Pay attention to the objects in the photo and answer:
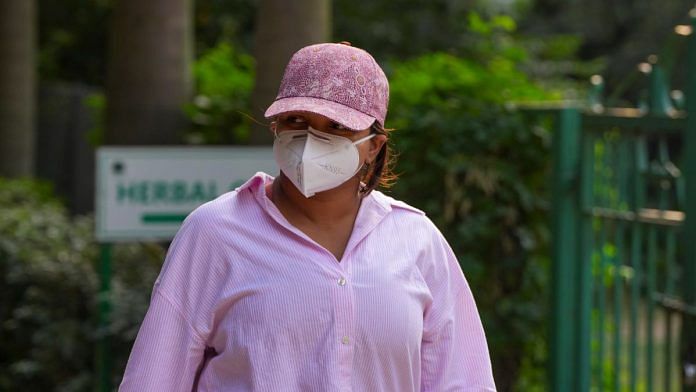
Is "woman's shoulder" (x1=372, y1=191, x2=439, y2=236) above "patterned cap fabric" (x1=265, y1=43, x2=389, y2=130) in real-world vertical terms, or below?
below

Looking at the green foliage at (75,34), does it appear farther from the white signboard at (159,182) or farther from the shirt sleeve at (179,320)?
the shirt sleeve at (179,320)

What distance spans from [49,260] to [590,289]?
2.91 meters

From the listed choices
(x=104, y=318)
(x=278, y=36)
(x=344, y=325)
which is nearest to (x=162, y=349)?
(x=344, y=325)

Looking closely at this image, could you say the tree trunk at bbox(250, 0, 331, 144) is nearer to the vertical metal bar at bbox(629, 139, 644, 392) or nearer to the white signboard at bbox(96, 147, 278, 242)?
the white signboard at bbox(96, 147, 278, 242)

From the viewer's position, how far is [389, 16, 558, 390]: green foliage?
6.08 meters

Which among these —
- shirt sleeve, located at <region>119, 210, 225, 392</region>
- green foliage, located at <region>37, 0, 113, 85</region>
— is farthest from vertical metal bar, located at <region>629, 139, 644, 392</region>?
green foliage, located at <region>37, 0, 113, 85</region>

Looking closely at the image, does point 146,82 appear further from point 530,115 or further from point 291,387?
point 291,387

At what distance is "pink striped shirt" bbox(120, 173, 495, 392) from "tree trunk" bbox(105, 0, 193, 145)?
13.7 ft

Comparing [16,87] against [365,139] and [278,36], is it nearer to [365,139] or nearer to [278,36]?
[278,36]

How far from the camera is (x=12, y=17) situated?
13617mm

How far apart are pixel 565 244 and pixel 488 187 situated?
743 millimetres

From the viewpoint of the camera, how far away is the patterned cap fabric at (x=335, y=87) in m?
2.72

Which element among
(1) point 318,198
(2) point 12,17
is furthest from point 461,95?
(2) point 12,17

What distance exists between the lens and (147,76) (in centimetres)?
698
